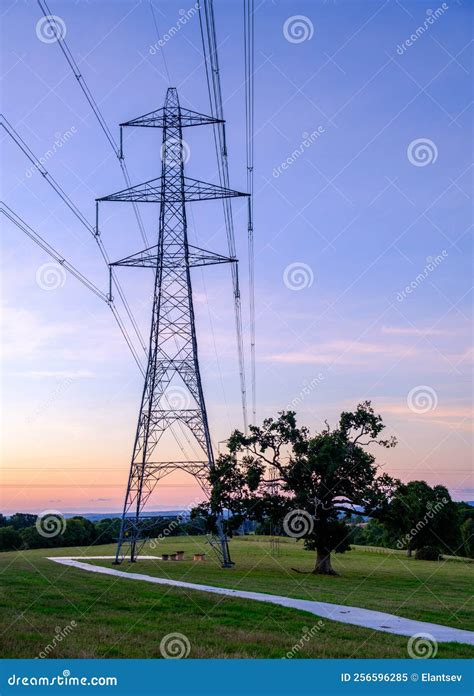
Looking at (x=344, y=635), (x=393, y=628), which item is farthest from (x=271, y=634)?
(x=393, y=628)

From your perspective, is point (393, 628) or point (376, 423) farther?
point (376, 423)

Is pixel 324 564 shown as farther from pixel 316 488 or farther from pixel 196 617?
pixel 196 617

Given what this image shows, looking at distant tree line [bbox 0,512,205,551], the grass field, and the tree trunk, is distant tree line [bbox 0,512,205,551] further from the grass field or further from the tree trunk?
the grass field

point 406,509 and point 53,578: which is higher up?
point 406,509

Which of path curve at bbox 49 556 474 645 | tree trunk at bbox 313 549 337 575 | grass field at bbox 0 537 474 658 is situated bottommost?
grass field at bbox 0 537 474 658

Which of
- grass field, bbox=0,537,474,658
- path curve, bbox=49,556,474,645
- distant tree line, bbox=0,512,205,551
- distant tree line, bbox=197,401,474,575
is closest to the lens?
grass field, bbox=0,537,474,658

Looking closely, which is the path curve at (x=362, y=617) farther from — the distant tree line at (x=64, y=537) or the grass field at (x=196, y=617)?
the distant tree line at (x=64, y=537)

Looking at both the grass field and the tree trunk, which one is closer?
the grass field

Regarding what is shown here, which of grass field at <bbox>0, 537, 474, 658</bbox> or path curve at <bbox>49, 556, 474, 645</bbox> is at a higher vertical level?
path curve at <bbox>49, 556, 474, 645</bbox>

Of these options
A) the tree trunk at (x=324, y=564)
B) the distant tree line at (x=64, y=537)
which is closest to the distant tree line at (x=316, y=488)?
the tree trunk at (x=324, y=564)

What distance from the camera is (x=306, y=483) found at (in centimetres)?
4238

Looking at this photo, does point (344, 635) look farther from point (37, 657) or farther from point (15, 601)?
point (15, 601)

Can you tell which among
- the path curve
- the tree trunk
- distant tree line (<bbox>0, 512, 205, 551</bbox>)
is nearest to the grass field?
the path curve

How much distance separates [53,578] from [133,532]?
10.9 metres
